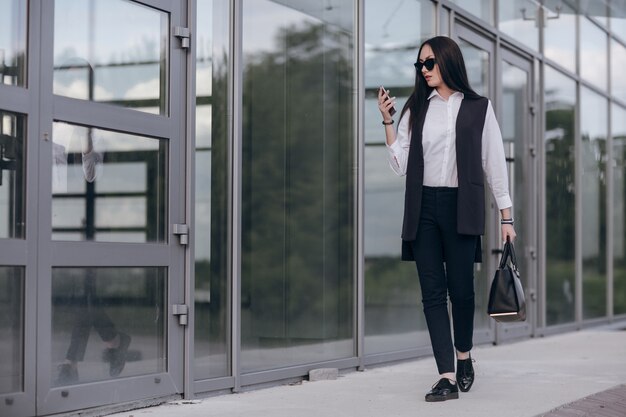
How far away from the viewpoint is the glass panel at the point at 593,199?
1118 centimetres

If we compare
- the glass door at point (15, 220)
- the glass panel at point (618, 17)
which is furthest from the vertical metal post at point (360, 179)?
the glass panel at point (618, 17)

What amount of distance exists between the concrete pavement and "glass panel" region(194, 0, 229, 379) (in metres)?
0.28

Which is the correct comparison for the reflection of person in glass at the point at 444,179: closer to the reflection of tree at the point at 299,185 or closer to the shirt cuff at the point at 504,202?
the shirt cuff at the point at 504,202

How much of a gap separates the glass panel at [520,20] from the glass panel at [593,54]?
1524mm

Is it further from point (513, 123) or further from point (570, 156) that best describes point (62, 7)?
point (570, 156)

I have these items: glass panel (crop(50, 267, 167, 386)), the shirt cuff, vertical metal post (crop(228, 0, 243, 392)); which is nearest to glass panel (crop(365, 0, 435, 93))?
vertical metal post (crop(228, 0, 243, 392))

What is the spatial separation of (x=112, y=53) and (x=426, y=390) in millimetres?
2194

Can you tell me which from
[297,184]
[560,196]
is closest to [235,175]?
[297,184]

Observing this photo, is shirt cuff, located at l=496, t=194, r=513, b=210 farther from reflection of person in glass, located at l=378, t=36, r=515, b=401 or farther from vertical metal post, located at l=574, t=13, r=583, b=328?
vertical metal post, located at l=574, t=13, r=583, b=328

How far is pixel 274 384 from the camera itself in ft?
18.8

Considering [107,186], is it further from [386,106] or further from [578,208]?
[578,208]

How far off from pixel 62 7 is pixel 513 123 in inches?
217

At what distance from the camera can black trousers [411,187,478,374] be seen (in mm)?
5023

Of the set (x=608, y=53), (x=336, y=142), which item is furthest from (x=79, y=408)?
(x=608, y=53)
